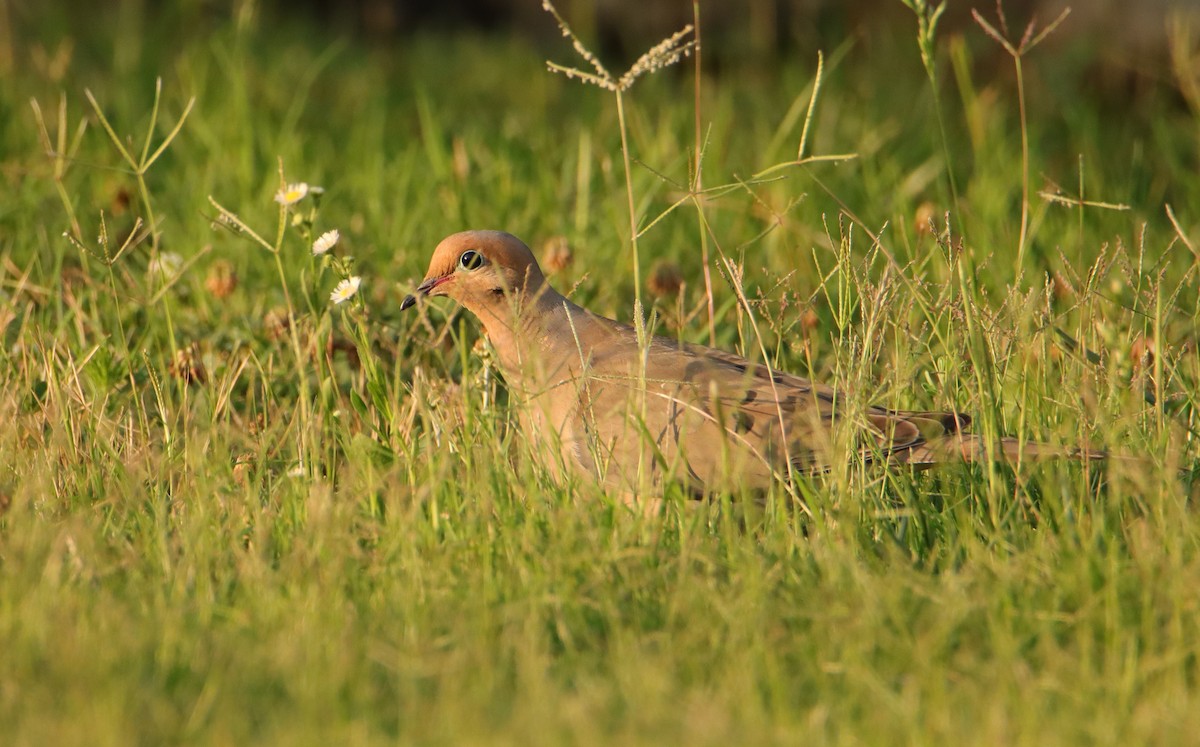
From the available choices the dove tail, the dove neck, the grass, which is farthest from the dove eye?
the dove tail

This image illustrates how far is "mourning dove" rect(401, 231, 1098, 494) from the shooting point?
383cm

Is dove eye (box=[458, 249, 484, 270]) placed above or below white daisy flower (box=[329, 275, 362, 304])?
below

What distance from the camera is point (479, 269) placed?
4598mm

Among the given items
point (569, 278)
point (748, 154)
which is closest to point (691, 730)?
point (569, 278)

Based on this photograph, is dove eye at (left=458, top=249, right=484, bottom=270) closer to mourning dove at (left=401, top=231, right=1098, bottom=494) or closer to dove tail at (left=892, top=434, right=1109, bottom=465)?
mourning dove at (left=401, top=231, right=1098, bottom=494)

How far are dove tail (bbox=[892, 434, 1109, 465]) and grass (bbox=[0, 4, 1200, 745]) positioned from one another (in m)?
0.05

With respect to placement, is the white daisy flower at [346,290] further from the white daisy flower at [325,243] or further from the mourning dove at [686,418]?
the mourning dove at [686,418]

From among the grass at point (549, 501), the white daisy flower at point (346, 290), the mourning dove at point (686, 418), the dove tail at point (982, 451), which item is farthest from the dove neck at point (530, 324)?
the dove tail at point (982, 451)

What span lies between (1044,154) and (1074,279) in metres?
3.23

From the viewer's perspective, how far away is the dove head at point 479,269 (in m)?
4.59

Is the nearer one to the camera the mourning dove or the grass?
the grass

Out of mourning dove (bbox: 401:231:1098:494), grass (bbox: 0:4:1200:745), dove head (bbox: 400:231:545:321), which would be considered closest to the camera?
grass (bbox: 0:4:1200:745)

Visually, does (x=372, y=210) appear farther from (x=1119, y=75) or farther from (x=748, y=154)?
(x=1119, y=75)

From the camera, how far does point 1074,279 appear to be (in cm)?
427
